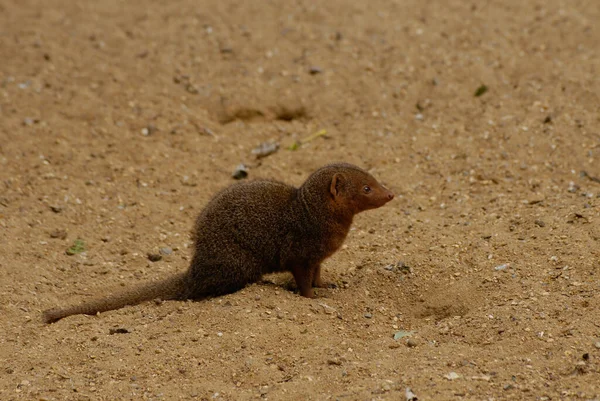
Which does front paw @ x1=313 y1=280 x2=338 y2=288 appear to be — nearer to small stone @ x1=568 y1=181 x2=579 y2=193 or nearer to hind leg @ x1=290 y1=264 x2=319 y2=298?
hind leg @ x1=290 y1=264 x2=319 y2=298

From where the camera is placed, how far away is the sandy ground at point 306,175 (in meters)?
4.43

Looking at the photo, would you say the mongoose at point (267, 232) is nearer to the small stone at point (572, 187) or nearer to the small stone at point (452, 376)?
the small stone at point (452, 376)

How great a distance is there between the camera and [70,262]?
6023mm

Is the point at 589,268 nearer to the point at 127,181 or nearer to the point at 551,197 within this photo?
the point at 551,197

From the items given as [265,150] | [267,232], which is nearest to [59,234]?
[267,232]

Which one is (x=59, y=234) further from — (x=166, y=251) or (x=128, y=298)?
(x=128, y=298)

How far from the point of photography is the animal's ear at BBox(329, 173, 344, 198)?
5250mm

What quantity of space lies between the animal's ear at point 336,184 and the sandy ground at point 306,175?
718 mm

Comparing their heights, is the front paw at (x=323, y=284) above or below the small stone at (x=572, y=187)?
below

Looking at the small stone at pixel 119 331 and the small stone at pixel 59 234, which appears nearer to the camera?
the small stone at pixel 119 331

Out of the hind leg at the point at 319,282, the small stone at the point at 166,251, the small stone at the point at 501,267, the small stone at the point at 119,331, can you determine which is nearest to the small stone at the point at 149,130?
the small stone at the point at 166,251

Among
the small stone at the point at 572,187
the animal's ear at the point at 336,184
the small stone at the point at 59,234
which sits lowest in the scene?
the small stone at the point at 59,234

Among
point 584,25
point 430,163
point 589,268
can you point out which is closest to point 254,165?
point 430,163

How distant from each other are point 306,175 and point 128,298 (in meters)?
2.50
